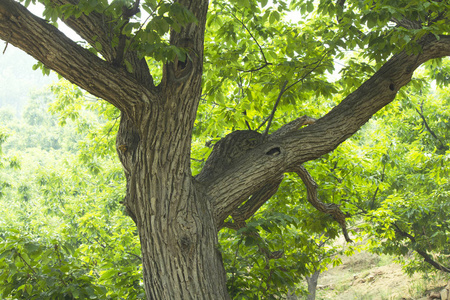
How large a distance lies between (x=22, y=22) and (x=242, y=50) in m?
2.34

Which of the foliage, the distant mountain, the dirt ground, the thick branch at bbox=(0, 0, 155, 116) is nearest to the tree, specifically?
the thick branch at bbox=(0, 0, 155, 116)

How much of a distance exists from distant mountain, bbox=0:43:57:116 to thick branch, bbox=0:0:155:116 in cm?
12844

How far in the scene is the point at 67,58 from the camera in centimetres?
245

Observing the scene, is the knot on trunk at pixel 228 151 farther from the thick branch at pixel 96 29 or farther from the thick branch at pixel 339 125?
the thick branch at pixel 96 29

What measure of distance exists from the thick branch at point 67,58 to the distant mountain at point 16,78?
128 meters

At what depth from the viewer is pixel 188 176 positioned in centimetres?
285

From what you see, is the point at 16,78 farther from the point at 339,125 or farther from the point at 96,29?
the point at 339,125

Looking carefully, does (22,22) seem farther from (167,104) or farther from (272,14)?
(272,14)

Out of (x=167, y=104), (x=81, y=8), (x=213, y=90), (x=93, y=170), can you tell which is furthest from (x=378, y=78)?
(x=93, y=170)

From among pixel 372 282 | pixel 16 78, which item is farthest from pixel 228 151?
pixel 16 78

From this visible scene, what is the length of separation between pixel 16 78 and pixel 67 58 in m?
150

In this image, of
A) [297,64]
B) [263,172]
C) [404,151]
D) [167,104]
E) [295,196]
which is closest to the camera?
[167,104]

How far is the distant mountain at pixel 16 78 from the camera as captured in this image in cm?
11907

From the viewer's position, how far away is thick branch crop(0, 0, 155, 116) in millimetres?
2273
